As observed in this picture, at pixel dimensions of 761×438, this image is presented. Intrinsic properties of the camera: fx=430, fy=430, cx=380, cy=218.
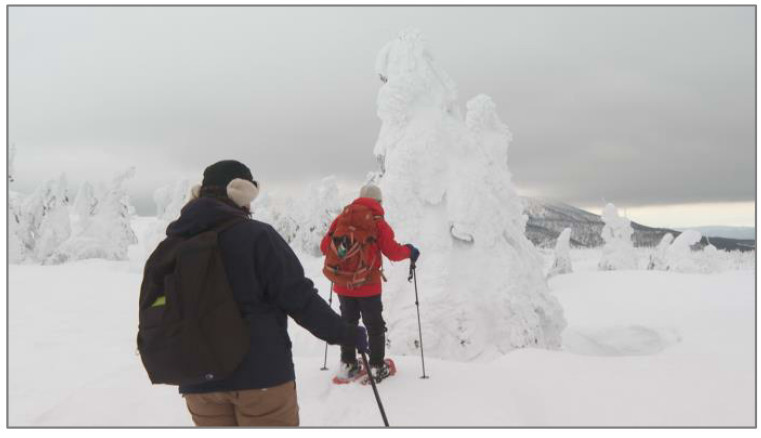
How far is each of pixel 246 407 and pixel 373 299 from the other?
2541 millimetres

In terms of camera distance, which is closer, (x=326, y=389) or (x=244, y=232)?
(x=244, y=232)

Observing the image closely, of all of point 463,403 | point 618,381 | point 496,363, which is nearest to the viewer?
point 463,403

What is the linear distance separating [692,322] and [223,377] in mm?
15790

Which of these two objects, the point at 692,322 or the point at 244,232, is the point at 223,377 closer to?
Answer: the point at 244,232

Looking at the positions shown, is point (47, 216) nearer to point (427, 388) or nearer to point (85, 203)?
point (85, 203)

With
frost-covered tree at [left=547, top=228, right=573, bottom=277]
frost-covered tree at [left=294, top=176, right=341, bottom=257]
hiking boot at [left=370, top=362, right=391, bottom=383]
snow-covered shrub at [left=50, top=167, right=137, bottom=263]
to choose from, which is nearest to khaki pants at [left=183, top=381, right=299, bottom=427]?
hiking boot at [left=370, top=362, right=391, bottom=383]

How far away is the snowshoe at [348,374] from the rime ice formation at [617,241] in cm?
3596

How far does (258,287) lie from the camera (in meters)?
2.39

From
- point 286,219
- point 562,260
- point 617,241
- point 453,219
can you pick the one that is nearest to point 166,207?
point 286,219

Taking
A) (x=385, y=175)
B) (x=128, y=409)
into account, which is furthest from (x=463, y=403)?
(x=385, y=175)

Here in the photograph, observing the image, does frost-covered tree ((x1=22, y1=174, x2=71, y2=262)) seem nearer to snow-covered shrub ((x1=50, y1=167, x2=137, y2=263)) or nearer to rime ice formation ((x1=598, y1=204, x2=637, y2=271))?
snow-covered shrub ((x1=50, y1=167, x2=137, y2=263))

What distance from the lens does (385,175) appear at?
32.5ft

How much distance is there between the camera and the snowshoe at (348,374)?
490 cm

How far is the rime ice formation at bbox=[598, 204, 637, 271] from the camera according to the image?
35469 mm
